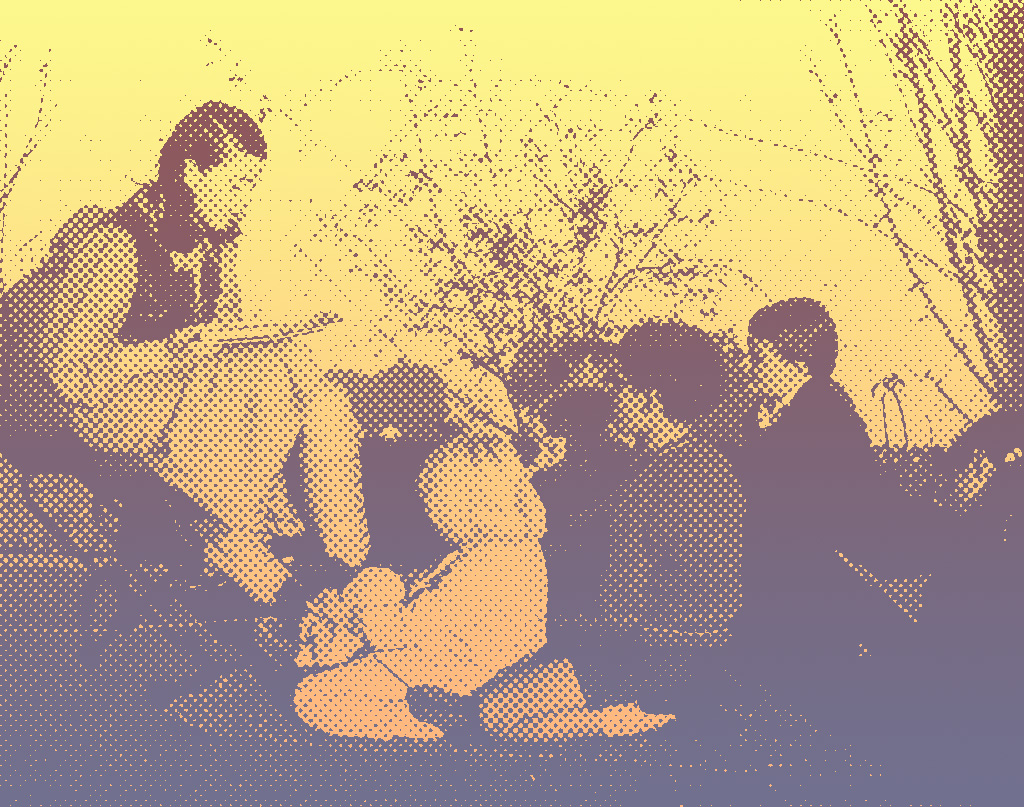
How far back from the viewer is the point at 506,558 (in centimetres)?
241

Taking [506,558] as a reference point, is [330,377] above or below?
above

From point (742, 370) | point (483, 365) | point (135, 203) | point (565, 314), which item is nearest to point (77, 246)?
point (135, 203)

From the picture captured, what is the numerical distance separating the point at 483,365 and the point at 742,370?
23.4 inches

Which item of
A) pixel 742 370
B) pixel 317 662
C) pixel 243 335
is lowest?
pixel 317 662

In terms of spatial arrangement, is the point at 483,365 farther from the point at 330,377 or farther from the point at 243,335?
the point at 243,335

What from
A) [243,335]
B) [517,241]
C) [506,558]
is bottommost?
[506,558]

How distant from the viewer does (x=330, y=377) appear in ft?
8.13

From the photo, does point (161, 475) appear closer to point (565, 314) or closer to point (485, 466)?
Result: point (485, 466)

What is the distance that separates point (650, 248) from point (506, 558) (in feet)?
2.56

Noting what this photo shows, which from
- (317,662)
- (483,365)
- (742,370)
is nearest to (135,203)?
(483,365)

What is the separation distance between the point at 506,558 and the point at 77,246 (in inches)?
47.8

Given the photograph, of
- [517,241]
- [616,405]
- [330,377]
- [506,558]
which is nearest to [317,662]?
[506,558]

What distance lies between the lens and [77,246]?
2.48 m

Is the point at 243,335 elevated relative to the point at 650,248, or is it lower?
lower
